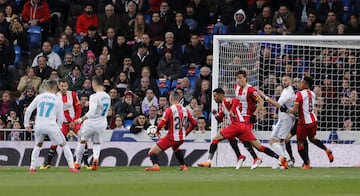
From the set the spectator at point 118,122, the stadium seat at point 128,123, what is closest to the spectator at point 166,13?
the stadium seat at point 128,123

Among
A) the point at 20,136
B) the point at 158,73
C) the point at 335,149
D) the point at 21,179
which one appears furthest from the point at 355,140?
the point at 21,179

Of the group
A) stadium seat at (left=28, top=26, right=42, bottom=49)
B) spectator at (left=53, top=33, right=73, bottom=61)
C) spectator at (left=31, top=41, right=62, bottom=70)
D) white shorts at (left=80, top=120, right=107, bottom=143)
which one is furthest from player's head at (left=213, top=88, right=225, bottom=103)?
stadium seat at (left=28, top=26, right=42, bottom=49)

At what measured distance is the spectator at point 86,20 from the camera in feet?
96.9

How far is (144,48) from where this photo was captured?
28.0 metres

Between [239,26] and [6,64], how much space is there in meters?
5.95

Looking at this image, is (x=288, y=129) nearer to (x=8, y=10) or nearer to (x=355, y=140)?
(x=355, y=140)

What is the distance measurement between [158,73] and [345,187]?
12128 millimetres

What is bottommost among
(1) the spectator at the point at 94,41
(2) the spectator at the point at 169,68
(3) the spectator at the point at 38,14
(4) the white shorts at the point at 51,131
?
(4) the white shorts at the point at 51,131

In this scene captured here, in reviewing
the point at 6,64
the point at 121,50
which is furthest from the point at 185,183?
the point at 6,64

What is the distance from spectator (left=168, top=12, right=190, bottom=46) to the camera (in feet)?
94.1

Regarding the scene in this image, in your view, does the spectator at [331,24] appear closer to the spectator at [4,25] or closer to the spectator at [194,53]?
the spectator at [194,53]

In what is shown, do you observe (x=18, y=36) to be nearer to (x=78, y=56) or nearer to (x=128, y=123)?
(x=78, y=56)

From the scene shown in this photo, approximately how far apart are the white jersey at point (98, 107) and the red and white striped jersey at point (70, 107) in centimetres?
160

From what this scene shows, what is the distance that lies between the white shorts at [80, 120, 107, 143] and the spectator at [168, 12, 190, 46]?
7.04 metres
